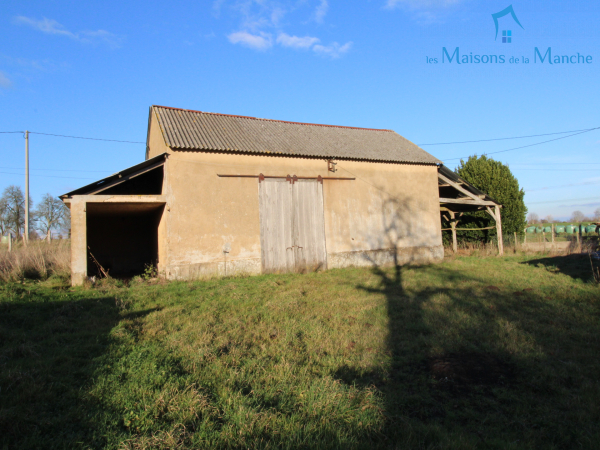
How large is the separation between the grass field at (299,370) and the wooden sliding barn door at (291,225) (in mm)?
3745

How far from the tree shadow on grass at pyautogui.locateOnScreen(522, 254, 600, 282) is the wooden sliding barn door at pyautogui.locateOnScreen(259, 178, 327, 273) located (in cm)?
775

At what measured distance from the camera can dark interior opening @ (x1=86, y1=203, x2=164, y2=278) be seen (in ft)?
50.4

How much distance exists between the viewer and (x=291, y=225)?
1265 cm

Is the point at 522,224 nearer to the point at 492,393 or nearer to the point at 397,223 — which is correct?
the point at 397,223

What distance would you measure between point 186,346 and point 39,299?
16.0 feet

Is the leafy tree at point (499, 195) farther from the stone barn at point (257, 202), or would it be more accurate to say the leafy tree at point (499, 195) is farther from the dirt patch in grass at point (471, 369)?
the dirt patch in grass at point (471, 369)

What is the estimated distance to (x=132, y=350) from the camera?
5.03 metres

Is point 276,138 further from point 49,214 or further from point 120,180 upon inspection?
point 49,214

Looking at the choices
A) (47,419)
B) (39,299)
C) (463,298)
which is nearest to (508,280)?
(463,298)

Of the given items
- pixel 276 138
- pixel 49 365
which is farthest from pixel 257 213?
pixel 49 365

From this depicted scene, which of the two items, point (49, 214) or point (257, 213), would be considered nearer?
point (257, 213)

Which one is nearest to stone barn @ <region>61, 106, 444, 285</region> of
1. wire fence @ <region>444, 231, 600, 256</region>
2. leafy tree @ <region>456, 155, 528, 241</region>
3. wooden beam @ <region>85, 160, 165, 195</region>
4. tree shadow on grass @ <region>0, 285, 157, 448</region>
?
wooden beam @ <region>85, 160, 165, 195</region>

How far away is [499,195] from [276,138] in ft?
42.7

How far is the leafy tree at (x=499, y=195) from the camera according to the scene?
19.2 m
